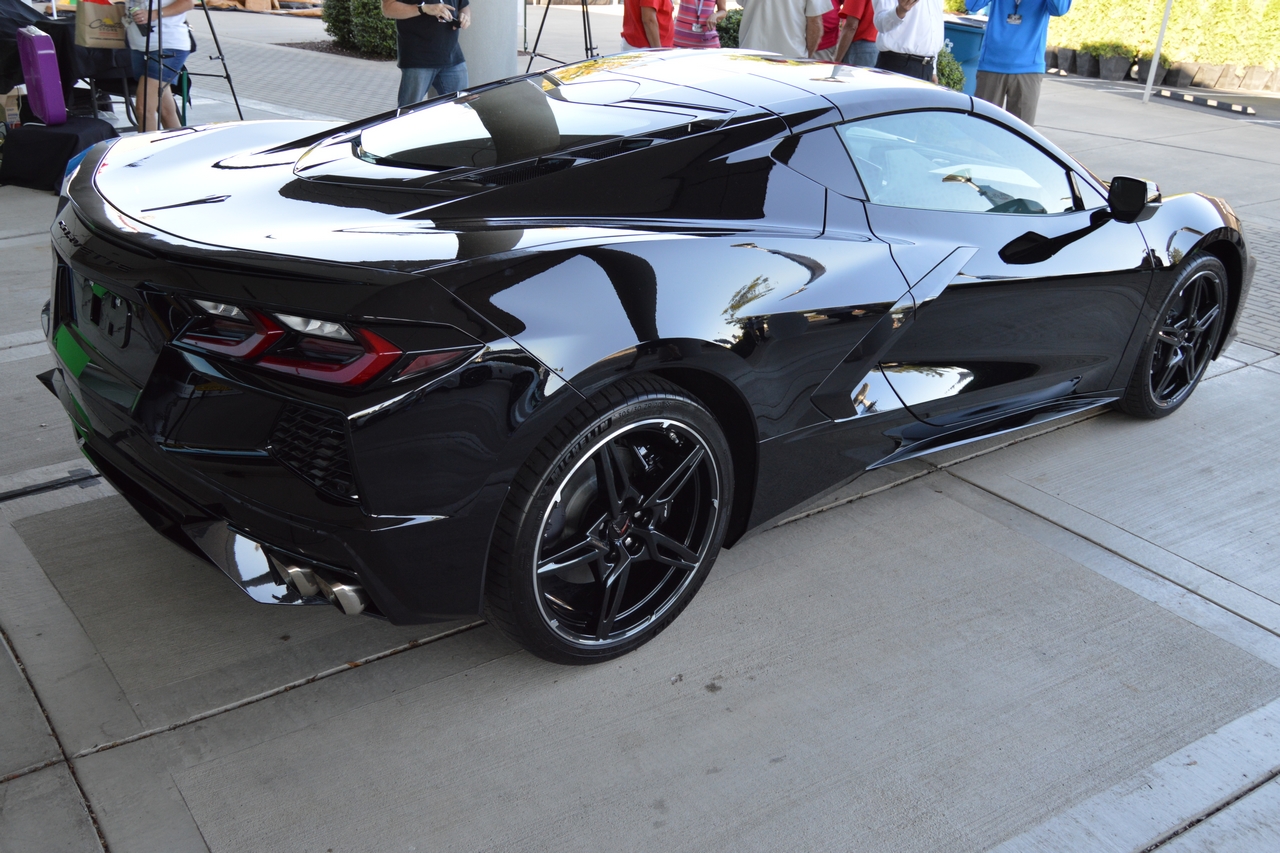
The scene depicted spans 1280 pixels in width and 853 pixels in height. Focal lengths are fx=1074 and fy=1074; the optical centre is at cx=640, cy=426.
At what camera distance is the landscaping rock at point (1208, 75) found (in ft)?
51.1

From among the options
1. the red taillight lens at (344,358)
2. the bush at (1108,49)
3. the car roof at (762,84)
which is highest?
the car roof at (762,84)

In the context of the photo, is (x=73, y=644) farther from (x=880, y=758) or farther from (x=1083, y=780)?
(x=1083, y=780)

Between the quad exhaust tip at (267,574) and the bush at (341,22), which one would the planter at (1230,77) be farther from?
the quad exhaust tip at (267,574)

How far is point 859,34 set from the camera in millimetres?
7426

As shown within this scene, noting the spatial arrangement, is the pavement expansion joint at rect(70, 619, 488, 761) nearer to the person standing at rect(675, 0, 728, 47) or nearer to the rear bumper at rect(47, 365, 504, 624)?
the rear bumper at rect(47, 365, 504, 624)

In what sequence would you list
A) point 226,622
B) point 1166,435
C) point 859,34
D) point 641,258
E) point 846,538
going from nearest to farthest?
point 641,258, point 226,622, point 846,538, point 1166,435, point 859,34

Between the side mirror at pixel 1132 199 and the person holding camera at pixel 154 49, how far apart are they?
614cm

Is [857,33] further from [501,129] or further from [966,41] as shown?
[501,129]

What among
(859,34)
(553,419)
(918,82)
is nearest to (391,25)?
(859,34)

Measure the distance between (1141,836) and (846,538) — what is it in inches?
52.1

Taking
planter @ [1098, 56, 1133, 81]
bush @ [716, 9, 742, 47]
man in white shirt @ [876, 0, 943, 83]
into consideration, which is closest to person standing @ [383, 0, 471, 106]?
man in white shirt @ [876, 0, 943, 83]

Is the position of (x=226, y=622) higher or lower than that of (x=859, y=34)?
lower

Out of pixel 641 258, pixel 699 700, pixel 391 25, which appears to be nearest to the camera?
pixel 641 258

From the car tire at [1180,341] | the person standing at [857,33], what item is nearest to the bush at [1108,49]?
the person standing at [857,33]
